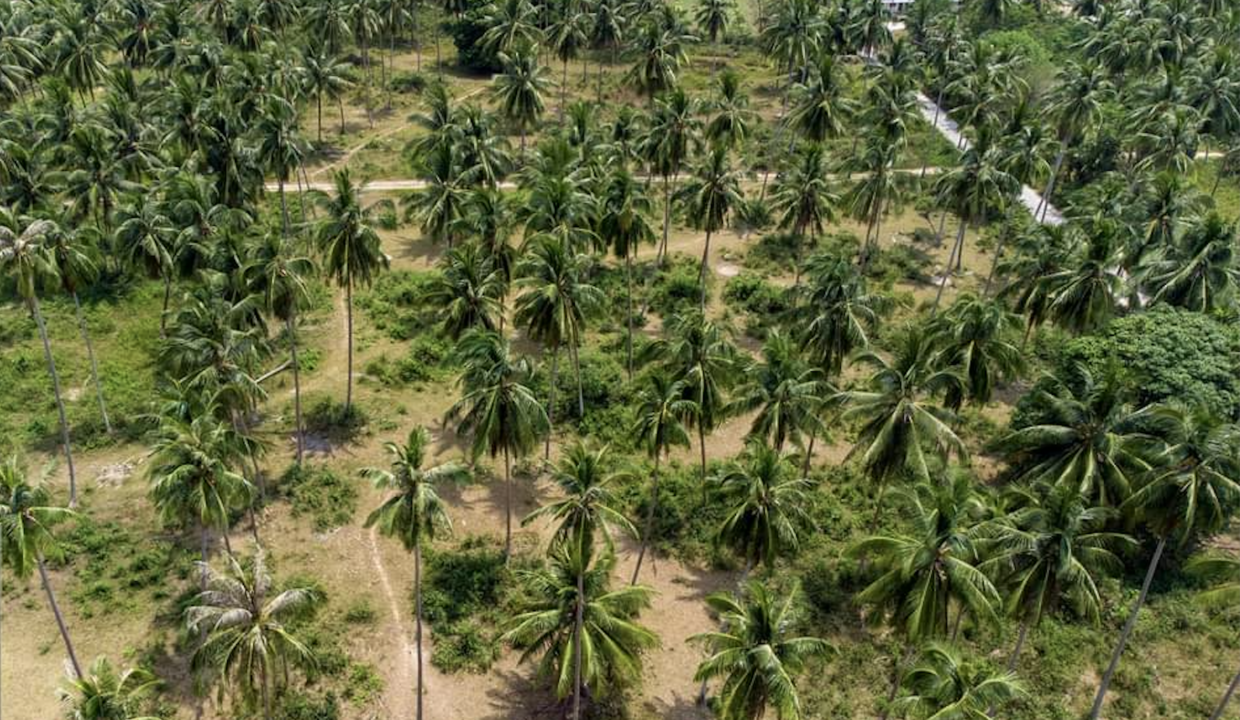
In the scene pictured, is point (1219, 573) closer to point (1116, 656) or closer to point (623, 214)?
point (1116, 656)

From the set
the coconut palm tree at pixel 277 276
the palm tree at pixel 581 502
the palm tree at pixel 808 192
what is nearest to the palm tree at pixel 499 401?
the palm tree at pixel 581 502

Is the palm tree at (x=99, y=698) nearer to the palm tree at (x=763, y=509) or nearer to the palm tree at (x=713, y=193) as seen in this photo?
the palm tree at (x=763, y=509)

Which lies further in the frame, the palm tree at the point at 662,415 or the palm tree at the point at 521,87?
the palm tree at the point at 521,87

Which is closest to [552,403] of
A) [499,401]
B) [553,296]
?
[553,296]

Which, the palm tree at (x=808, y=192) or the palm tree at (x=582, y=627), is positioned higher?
the palm tree at (x=808, y=192)

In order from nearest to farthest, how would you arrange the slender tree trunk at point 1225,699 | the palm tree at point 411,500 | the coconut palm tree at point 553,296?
1. the palm tree at point 411,500
2. the slender tree trunk at point 1225,699
3. the coconut palm tree at point 553,296

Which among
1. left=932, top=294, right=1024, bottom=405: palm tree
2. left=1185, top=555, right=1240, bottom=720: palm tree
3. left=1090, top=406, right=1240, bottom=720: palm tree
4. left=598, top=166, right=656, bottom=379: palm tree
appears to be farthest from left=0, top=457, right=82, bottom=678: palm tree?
left=1185, top=555, right=1240, bottom=720: palm tree
